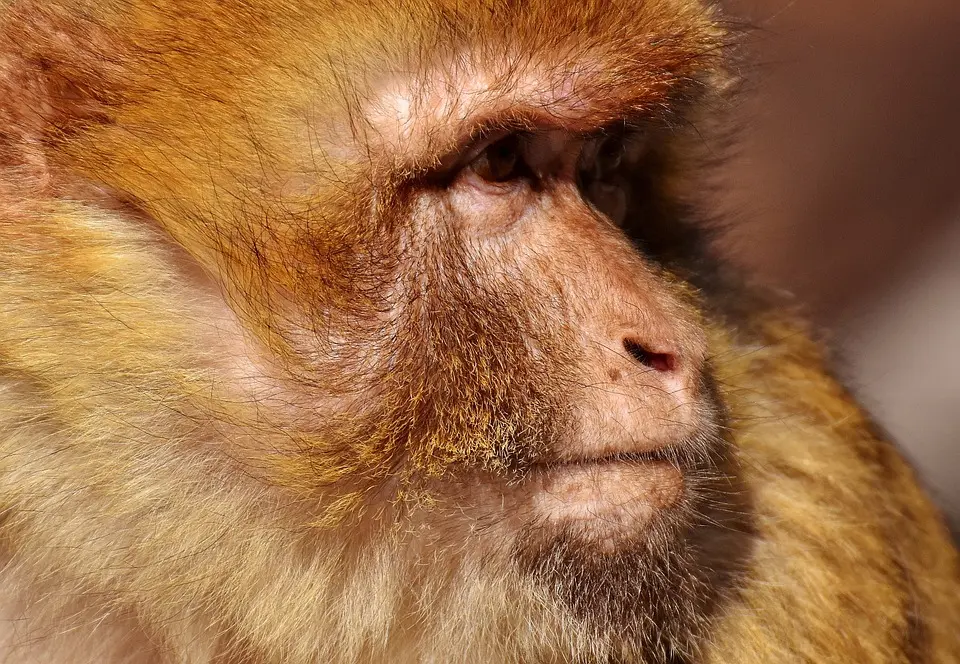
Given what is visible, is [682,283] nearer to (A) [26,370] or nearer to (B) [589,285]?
(B) [589,285]

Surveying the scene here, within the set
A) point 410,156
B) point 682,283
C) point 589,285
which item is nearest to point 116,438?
point 410,156

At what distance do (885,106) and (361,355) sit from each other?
4255 mm

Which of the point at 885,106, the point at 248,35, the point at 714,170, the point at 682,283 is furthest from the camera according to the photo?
the point at 885,106

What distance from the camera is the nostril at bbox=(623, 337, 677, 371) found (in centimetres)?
143

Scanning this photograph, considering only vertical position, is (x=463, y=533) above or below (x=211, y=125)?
below

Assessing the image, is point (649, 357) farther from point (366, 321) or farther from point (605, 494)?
point (366, 321)

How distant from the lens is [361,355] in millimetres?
1396

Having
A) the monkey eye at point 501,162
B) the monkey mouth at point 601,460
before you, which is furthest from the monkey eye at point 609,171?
the monkey mouth at point 601,460

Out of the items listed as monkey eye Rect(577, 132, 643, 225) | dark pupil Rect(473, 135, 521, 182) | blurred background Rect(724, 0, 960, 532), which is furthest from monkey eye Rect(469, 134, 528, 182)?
blurred background Rect(724, 0, 960, 532)

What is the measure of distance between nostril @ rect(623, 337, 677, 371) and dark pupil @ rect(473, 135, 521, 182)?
0.32m

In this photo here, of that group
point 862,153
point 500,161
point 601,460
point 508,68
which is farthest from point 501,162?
point 862,153

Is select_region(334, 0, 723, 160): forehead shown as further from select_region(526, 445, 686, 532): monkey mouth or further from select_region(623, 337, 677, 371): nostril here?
select_region(526, 445, 686, 532): monkey mouth

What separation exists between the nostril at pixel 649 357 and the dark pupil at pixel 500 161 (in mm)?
319

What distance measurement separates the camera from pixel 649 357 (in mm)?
1452
